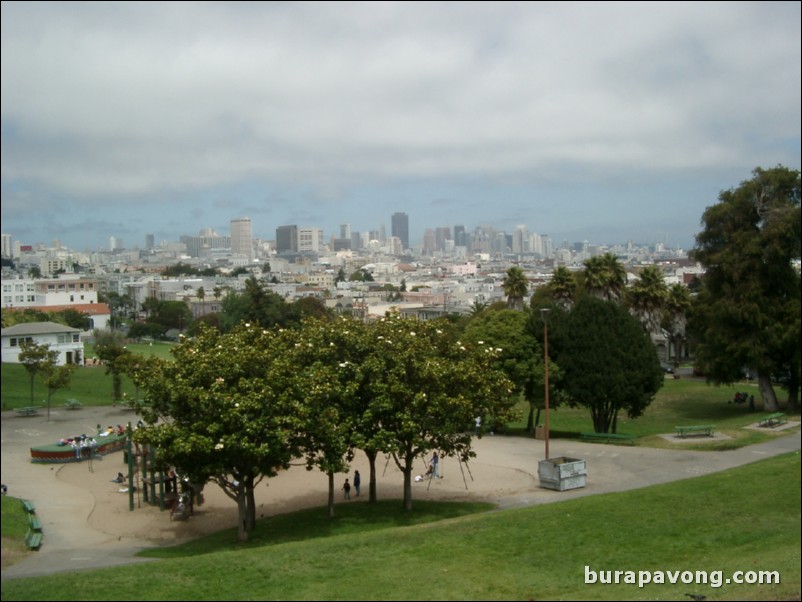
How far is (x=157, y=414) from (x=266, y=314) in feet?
134

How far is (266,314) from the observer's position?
58688 mm

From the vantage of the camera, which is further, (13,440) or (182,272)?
(182,272)

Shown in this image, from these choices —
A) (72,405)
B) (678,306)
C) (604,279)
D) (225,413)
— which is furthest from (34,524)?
(678,306)

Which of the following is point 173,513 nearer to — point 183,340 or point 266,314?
point 183,340

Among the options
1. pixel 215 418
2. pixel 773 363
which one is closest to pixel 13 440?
pixel 215 418

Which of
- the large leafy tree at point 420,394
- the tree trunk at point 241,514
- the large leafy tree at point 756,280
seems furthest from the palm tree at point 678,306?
the tree trunk at point 241,514

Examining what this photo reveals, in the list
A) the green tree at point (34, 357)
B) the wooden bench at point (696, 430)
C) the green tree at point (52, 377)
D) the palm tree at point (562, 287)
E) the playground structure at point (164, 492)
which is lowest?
the playground structure at point (164, 492)

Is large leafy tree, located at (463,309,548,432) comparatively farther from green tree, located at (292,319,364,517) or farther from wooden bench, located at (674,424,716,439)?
green tree, located at (292,319,364,517)

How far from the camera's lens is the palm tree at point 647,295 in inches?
1742

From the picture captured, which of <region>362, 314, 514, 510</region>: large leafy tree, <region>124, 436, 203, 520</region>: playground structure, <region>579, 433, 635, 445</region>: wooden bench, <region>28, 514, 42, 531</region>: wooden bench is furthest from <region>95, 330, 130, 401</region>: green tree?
<region>579, 433, 635, 445</region>: wooden bench

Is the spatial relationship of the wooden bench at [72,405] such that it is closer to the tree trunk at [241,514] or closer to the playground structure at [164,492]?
the playground structure at [164,492]

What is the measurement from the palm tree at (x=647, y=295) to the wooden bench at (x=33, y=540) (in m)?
35.8

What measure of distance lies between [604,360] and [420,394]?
14881mm

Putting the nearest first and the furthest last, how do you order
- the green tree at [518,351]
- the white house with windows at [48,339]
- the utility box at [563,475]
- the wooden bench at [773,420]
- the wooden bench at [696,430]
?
the utility box at [563,475] < the wooden bench at [696,430] < the wooden bench at [773,420] < the green tree at [518,351] < the white house with windows at [48,339]
